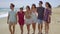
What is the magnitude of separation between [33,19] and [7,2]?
82.5 feet

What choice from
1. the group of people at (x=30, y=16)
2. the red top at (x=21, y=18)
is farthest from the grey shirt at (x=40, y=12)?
the red top at (x=21, y=18)

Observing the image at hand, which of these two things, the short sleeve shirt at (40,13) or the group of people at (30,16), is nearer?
the group of people at (30,16)

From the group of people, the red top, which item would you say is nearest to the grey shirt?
the group of people

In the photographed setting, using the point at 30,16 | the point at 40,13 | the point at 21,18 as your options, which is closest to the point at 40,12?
the point at 40,13

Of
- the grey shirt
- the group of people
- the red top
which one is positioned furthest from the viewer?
the grey shirt

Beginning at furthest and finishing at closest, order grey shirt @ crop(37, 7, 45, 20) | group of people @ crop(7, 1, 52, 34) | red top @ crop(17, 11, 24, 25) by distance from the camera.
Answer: grey shirt @ crop(37, 7, 45, 20), red top @ crop(17, 11, 24, 25), group of people @ crop(7, 1, 52, 34)

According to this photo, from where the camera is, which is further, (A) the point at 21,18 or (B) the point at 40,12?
(B) the point at 40,12

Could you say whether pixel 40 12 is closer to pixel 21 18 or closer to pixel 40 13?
pixel 40 13

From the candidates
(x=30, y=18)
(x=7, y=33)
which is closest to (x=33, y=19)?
(x=30, y=18)

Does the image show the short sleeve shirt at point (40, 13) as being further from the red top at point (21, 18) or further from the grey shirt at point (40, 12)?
the red top at point (21, 18)

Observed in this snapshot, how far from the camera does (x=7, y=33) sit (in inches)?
312

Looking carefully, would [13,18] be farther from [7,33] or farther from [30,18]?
[7,33]

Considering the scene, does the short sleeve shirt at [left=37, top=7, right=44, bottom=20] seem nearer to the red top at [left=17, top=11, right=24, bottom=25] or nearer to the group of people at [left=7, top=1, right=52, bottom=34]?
the group of people at [left=7, top=1, right=52, bottom=34]

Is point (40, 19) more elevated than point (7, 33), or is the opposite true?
→ point (40, 19)
